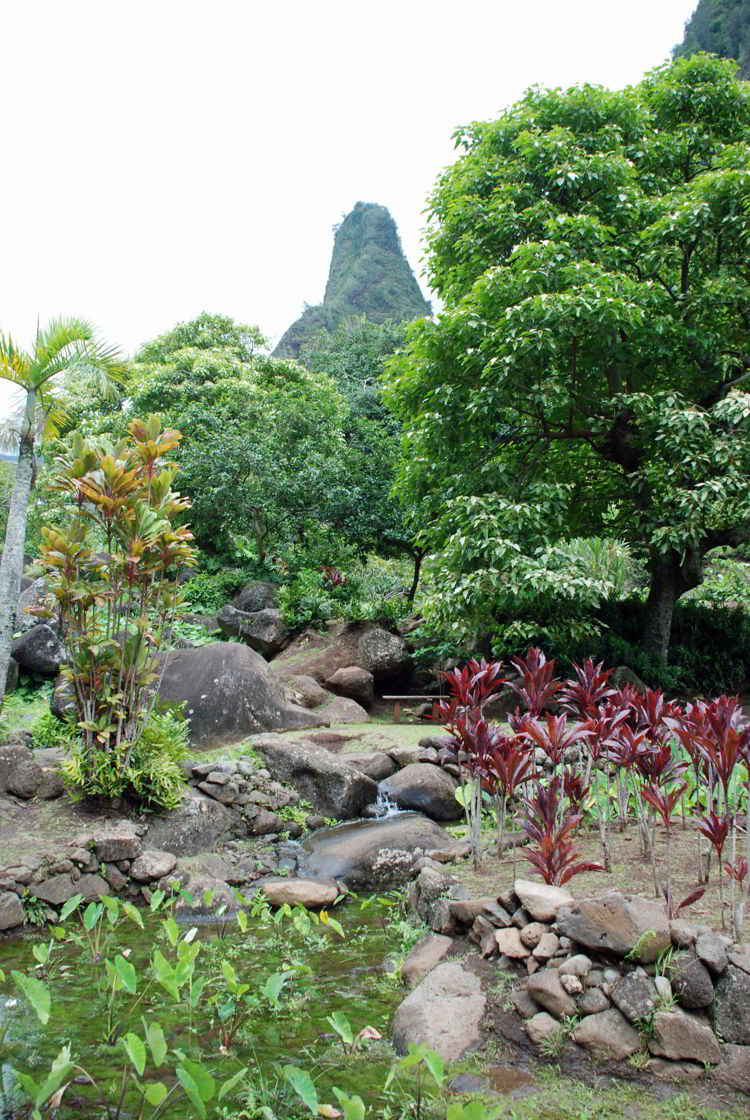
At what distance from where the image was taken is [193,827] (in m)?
6.60

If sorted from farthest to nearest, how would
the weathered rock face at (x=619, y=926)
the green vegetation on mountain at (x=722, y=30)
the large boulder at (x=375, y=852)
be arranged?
the green vegetation on mountain at (x=722, y=30), the large boulder at (x=375, y=852), the weathered rock face at (x=619, y=926)

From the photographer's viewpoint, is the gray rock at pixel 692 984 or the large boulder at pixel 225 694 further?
the large boulder at pixel 225 694

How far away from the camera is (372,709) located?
42.9ft

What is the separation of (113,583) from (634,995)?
519cm

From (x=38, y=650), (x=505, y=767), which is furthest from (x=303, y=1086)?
(x=38, y=650)

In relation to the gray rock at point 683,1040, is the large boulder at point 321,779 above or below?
below

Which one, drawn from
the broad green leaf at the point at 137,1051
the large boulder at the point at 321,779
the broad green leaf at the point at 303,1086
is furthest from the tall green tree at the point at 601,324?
the broad green leaf at the point at 137,1051

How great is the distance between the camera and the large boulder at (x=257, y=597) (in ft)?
52.2

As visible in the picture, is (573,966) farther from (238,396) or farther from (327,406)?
(238,396)

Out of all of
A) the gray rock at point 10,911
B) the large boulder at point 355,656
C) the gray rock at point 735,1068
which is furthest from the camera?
the large boulder at point 355,656

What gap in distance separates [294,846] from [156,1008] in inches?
130

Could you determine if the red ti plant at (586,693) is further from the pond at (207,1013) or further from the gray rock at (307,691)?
the gray rock at (307,691)

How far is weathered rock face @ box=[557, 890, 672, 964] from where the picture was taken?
3.28 metres

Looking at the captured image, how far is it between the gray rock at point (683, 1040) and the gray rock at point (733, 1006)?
0.22 ft
